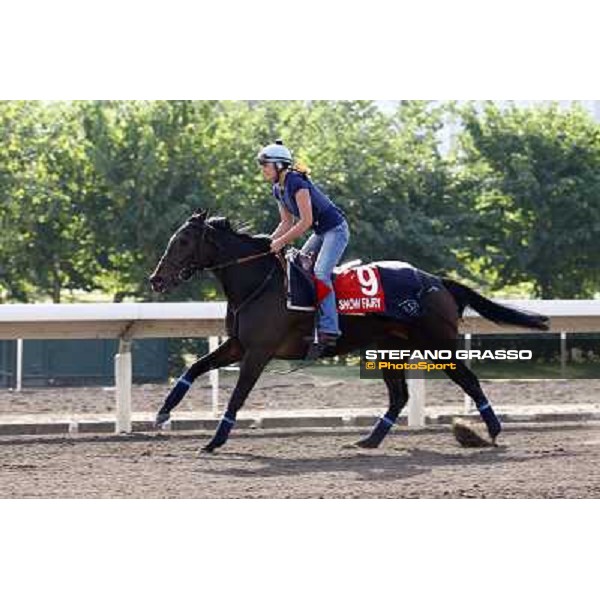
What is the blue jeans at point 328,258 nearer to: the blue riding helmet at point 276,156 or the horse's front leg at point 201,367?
the blue riding helmet at point 276,156

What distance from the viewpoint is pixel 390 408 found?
10664 mm

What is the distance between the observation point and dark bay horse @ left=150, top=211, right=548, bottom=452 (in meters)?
10.2

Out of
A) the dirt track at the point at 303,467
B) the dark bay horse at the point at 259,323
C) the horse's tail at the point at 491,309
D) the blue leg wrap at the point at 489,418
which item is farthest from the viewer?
the horse's tail at the point at 491,309

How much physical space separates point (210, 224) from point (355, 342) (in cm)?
140

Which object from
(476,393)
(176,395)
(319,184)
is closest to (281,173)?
(176,395)

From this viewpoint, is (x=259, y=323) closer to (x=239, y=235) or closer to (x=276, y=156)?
(x=239, y=235)

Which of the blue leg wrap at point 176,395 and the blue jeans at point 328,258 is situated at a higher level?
the blue jeans at point 328,258

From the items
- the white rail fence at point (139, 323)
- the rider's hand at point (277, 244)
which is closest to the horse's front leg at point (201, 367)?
the rider's hand at point (277, 244)

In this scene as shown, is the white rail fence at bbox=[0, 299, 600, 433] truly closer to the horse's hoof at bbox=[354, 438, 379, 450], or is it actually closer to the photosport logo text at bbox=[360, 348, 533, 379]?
the photosport logo text at bbox=[360, 348, 533, 379]

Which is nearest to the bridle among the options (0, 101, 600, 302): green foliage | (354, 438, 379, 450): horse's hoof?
(354, 438, 379, 450): horse's hoof

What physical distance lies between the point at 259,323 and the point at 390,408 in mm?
1273

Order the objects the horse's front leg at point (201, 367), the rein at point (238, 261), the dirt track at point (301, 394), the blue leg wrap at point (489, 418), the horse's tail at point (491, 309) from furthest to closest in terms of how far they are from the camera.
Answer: the dirt track at point (301, 394), the horse's tail at point (491, 309), the blue leg wrap at point (489, 418), the horse's front leg at point (201, 367), the rein at point (238, 261)

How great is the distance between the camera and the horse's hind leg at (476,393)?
10.6 m

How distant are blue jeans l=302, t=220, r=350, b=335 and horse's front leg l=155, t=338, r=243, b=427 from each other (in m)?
0.71
